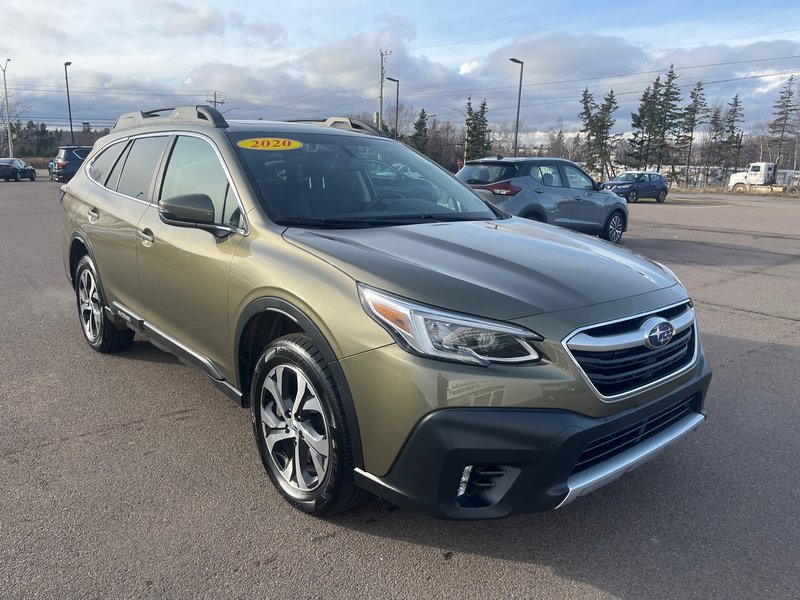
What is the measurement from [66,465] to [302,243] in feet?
5.83

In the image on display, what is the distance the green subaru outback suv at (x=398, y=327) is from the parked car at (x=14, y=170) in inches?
1667

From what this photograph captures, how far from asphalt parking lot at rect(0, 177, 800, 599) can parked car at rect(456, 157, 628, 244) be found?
6404mm

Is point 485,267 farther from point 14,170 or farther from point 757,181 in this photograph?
point 757,181

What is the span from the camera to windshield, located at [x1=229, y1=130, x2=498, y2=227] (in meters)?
3.38

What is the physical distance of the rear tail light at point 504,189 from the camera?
10.7 metres

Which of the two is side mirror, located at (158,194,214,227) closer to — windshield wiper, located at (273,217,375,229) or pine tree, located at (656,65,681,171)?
windshield wiper, located at (273,217,375,229)

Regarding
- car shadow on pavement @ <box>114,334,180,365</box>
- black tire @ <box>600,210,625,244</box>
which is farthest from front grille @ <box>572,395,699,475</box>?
black tire @ <box>600,210,625,244</box>

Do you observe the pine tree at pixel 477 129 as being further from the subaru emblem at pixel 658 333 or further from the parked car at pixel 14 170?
the subaru emblem at pixel 658 333

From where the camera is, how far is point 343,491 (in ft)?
8.76

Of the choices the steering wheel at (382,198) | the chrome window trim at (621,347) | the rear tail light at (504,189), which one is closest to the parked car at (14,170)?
the rear tail light at (504,189)

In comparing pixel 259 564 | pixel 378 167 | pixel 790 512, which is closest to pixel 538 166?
pixel 378 167

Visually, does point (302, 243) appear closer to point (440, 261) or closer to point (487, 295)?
point (440, 261)

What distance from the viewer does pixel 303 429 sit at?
2.82m

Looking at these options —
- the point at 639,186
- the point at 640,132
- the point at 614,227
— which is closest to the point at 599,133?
the point at 640,132
